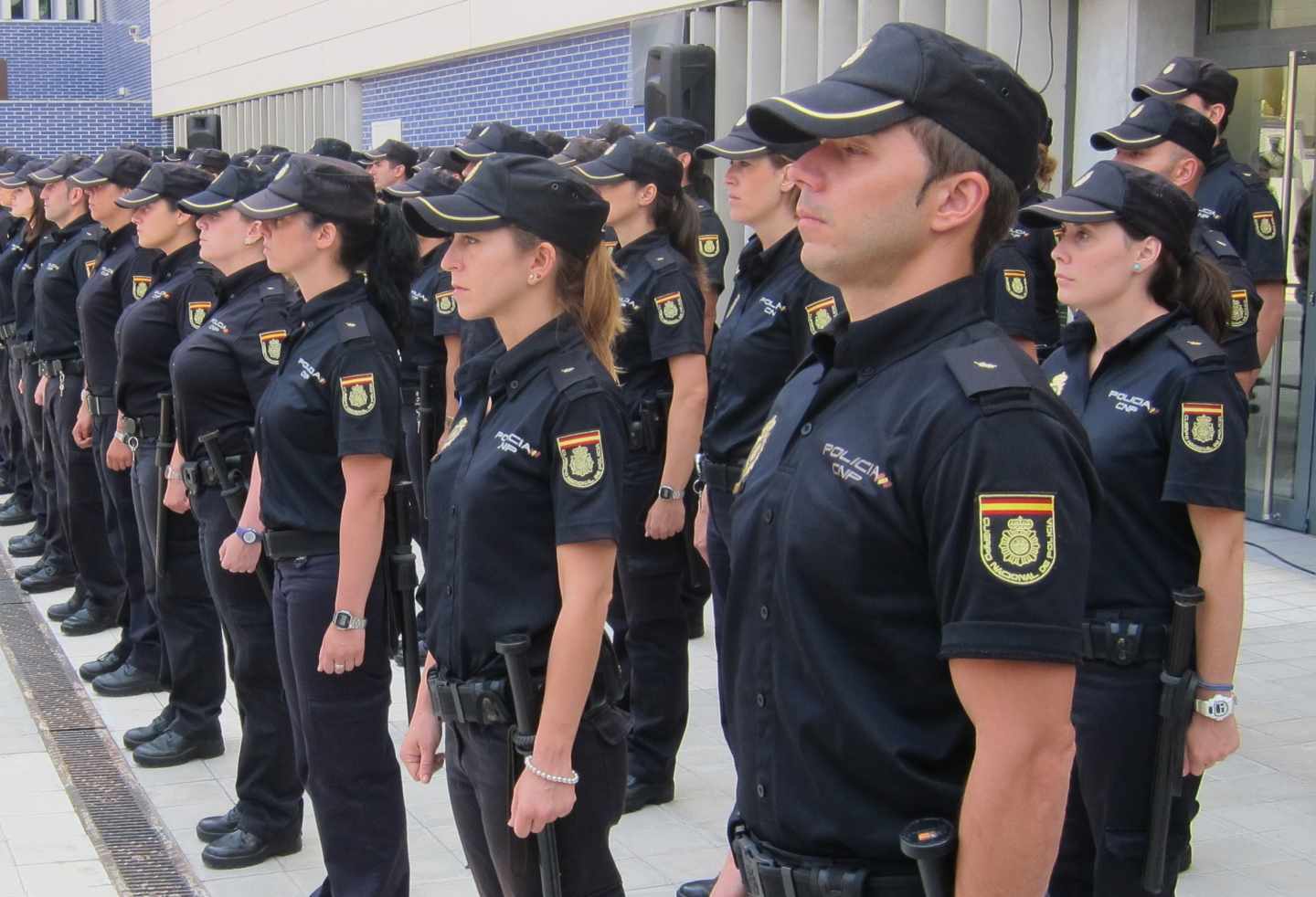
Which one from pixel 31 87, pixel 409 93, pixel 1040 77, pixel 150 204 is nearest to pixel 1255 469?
pixel 1040 77

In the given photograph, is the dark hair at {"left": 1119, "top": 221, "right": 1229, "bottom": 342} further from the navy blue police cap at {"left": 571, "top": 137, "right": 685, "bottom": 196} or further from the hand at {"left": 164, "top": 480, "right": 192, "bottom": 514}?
the hand at {"left": 164, "top": 480, "right": 192, "bottom": 514}

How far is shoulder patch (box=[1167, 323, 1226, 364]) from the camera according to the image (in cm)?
356

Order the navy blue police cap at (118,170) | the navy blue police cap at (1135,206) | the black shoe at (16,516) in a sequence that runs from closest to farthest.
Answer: the navy blue police cap at (1135,206), the navy blue police cap at (118,170), the black shoe at (16,516)

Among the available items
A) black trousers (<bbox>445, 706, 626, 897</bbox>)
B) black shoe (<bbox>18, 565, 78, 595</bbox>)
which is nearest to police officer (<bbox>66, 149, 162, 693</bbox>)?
black shoe (<bbox>18, 565, 78, 595</bbox>)

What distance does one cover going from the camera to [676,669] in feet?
17.8

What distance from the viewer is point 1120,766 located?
3.52 m

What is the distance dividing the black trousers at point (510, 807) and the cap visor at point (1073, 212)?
146 cm

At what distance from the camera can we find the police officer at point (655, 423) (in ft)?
17.8

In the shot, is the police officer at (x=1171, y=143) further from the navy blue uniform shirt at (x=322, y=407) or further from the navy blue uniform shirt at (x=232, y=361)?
the navy blue uniform shirt at (x=232, y=361)

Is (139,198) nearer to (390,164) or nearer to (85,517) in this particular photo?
(85,517)

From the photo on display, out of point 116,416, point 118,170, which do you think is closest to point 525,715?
point 116,416

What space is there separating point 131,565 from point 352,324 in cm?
339

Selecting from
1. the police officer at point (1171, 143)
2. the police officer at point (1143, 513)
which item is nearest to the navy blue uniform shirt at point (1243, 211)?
the police officer at point (1171, 143)

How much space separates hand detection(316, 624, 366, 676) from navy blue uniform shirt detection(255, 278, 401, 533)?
0.35m
